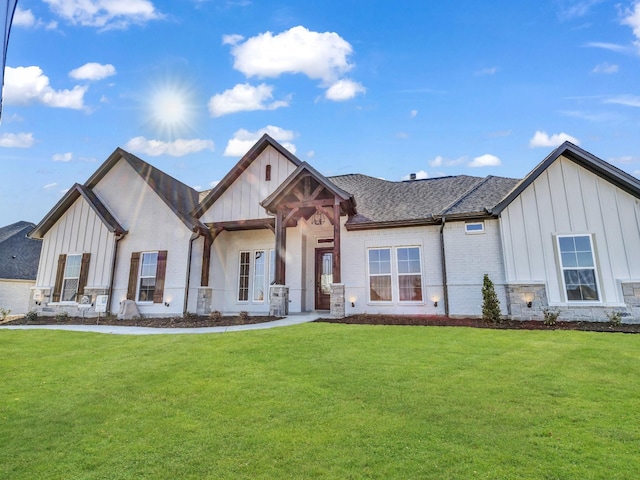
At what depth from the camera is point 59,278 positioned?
1489cm

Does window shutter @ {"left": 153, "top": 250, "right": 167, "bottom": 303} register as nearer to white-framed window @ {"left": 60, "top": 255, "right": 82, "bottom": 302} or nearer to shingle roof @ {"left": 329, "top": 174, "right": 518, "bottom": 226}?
white-framed window @ {"left": 60, "top": 255, "right": 82, "bottom": 302}

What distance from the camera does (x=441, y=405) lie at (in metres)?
4.21

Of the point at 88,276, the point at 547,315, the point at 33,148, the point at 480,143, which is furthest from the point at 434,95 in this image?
the point at 33,148

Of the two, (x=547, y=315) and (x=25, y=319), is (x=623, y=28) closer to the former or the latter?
(x=547, y=315)

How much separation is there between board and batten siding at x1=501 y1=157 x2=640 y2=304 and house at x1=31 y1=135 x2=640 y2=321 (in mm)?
32

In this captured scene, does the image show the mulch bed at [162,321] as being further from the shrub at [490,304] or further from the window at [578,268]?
the window at [578,268]

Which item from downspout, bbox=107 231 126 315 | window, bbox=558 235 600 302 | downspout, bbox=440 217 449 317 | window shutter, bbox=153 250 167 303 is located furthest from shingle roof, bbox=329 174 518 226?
downspout, bbox=107 231 126 315

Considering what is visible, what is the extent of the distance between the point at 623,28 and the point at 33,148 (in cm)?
2387

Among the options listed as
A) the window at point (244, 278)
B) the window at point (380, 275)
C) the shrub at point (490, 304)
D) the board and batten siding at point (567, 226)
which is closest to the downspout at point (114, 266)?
the window at point (244, 278)

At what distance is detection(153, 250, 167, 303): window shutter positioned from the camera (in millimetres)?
13797

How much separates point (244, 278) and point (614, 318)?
1276 cm

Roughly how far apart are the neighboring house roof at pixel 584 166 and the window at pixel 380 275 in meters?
3.91

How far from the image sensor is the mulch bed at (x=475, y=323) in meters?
8.95

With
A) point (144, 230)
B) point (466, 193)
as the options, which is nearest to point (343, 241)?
point (466, 193)
